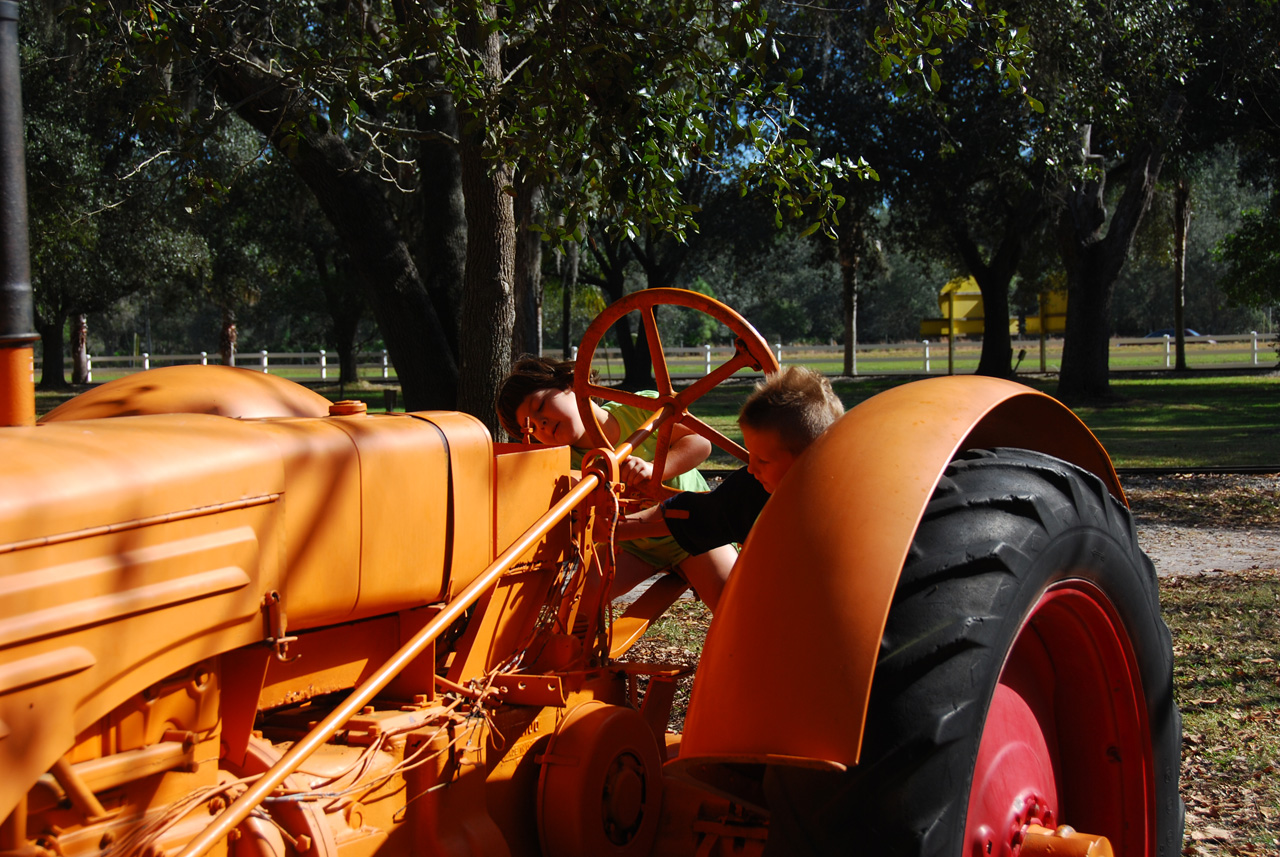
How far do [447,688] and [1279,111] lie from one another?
17944 mm

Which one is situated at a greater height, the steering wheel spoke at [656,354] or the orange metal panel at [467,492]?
the steering wheel spoke at [656,354]

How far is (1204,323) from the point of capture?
63562mm

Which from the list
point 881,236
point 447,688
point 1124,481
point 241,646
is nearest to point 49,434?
point 241,646

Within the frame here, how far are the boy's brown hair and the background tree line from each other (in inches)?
59.5

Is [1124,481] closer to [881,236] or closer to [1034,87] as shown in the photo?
[1034,87]

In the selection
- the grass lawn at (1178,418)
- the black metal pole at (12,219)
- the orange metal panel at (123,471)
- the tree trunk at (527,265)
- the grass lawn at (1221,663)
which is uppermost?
the tree trunk at (527,265)

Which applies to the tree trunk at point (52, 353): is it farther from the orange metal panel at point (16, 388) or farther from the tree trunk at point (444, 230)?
the orange metal panel at point (16, 388)

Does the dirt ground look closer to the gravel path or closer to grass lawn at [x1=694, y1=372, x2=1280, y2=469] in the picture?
the gravel path

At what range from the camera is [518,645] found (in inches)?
103

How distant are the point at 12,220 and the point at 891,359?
146ft

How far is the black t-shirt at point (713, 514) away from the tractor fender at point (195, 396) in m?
0.94

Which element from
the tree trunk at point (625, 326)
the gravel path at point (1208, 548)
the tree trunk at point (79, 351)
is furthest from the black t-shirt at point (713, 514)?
the tree trunk at point (79, 351)

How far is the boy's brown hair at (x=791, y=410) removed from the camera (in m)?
2.57

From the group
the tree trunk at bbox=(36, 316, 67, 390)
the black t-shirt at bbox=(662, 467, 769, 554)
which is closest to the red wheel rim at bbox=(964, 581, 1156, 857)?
the black t-shirt at bbox=(662, 467, 769, 554)
